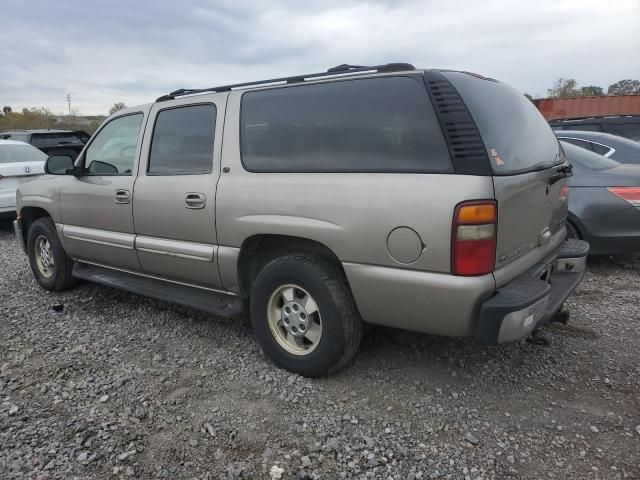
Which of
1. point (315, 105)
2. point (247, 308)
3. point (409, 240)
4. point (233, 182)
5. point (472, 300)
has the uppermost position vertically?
point (315, 105)

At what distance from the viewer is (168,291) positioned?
152 inches

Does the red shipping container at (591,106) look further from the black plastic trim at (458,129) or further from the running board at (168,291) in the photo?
the running board at (168,291)

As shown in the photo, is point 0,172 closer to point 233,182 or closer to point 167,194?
point 167,194

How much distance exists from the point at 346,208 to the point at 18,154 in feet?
26.1

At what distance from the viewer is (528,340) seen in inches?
143

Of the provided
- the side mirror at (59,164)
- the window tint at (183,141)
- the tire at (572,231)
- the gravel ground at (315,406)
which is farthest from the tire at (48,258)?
the tire at (572,231)

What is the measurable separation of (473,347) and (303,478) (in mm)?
1697

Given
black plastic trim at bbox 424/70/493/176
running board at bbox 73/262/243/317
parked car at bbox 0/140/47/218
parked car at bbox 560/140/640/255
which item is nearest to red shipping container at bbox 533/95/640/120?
parked car at bbox 560/140/640/255

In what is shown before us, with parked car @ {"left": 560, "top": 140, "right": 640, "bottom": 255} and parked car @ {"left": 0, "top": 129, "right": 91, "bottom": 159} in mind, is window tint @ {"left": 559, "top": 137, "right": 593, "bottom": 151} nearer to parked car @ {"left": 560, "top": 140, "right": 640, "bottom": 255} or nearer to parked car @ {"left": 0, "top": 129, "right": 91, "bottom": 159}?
parked car @ {"left": 560, "top": 140, "right": 640, "bottom": 255}

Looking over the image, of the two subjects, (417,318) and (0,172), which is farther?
(0,172)

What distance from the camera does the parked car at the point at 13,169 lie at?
8000 millimetres

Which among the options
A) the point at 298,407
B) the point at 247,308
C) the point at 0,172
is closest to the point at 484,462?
the point at 298,407

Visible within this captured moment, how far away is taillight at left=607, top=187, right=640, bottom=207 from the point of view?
4883 millimetres

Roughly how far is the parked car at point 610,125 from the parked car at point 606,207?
4.16 metres
